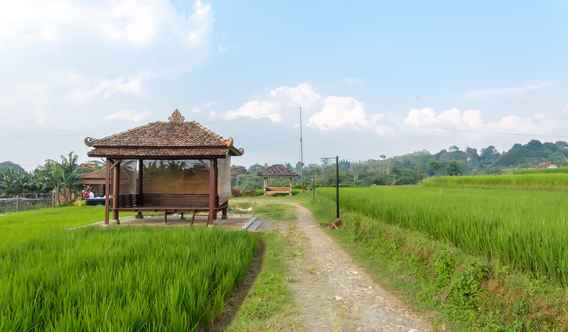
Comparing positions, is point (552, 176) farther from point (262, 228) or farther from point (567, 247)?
point (567, 247)

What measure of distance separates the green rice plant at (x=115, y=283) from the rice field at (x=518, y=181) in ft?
60.6

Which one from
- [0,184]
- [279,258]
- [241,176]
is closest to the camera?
[279,258]

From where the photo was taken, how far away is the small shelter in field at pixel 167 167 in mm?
9539

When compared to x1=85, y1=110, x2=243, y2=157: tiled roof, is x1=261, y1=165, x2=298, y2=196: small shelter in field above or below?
below

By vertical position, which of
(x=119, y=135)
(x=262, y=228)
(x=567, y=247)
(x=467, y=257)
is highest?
(x=119, y=135)

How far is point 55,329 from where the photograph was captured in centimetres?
222

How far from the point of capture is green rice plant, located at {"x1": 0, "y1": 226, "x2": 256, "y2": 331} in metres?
2.45

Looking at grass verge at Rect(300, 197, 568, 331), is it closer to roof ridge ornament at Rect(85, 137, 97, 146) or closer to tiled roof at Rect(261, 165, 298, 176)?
roof ridge ornament at Rect(85, 137, 97, 146)

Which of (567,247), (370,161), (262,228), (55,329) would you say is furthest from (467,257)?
(370,161)

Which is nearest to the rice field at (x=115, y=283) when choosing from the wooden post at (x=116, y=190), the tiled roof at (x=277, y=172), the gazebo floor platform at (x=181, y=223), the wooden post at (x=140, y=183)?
the gazebo floor platform at (x=181, y=223)

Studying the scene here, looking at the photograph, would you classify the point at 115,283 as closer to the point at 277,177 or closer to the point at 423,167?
the point at 277,177

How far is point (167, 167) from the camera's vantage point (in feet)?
36.4

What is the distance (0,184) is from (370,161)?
283 feet

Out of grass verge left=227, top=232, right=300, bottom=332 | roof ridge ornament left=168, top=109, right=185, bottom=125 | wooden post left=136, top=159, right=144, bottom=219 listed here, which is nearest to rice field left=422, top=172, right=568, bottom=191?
grass verge left=227, top=232, right=300, bottom=332
